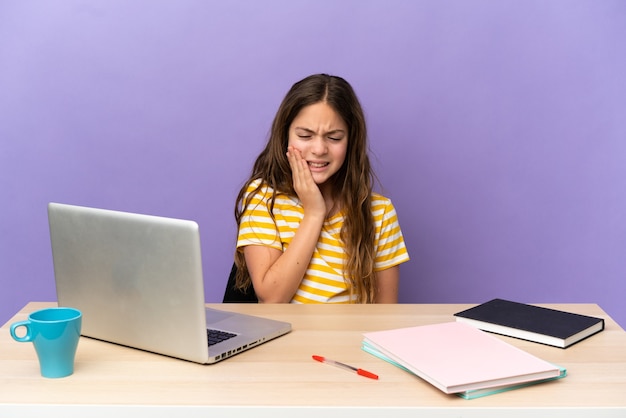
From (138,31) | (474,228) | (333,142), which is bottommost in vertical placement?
(474,228)

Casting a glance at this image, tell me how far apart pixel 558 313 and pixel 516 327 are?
0.17 m

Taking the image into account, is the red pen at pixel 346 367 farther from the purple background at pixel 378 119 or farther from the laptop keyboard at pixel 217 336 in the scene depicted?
the purple background at pixel 378 119

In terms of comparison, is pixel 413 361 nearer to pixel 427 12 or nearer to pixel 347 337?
pixel 347 337

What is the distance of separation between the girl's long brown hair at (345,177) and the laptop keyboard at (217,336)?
63 cm

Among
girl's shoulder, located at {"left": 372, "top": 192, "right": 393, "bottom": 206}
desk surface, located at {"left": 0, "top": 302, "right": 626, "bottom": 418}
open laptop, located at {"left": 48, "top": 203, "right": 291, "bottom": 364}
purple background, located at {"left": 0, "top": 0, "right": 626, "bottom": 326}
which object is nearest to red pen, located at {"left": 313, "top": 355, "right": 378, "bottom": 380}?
desk surface, located at {"left": 0, "top": 302, "right": 626, "bottom": 418}

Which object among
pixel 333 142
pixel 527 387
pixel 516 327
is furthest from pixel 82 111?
pixel 527 387

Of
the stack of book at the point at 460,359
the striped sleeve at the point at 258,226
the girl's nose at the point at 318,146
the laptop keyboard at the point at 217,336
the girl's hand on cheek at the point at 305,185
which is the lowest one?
the stack of book at the point at 460,359

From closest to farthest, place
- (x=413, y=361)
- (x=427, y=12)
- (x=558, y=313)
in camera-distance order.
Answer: (x=413, y=361), (x=558, y=313), (x=427, y=12)

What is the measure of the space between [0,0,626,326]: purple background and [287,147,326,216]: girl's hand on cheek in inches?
22.7

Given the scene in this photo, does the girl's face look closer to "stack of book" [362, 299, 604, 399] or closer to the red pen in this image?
"stack of book" [362, 299, 604, 399]

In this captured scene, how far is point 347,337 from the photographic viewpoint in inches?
55.6

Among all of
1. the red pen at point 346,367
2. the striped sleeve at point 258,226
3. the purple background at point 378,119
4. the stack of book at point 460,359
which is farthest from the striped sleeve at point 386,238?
the red pen at point 346,367

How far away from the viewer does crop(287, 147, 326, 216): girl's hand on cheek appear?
202 centimetres

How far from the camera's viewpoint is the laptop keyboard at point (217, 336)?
1340 millimetres
